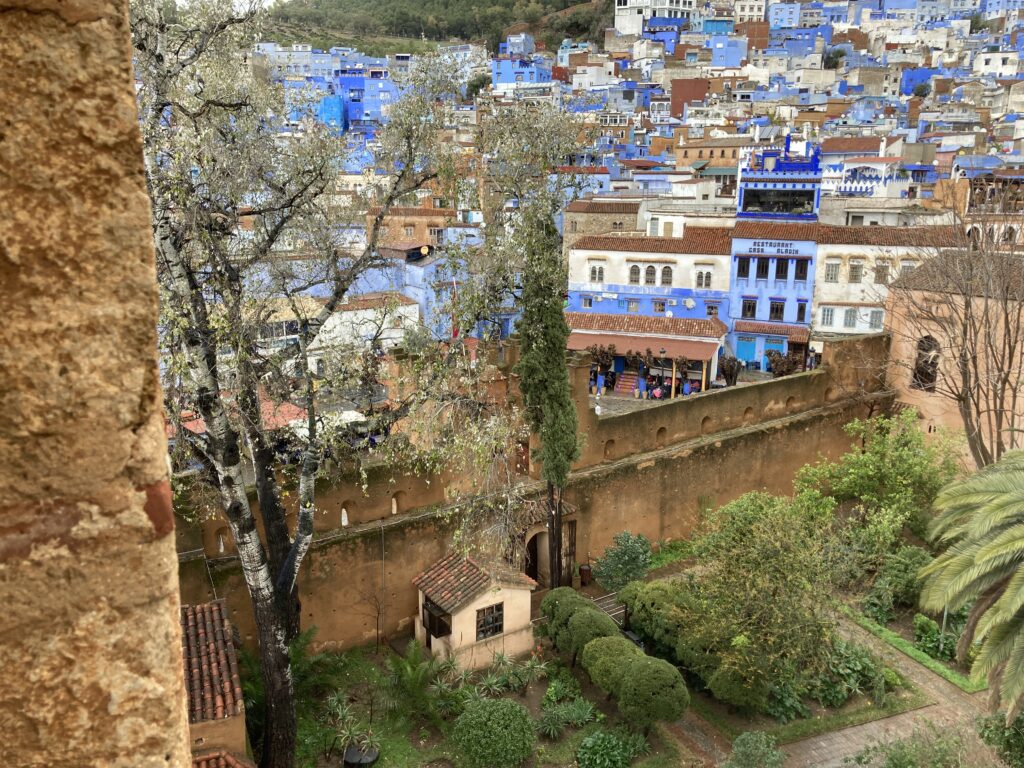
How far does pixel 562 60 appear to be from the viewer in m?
91.1

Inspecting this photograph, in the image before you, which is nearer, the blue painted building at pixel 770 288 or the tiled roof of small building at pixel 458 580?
the tiled roof of small building at pixel 458 580

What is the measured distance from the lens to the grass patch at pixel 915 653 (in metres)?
12.7

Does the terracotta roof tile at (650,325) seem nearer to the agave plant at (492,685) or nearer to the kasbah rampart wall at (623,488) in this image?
the kasbah rampart wall at (623,488)

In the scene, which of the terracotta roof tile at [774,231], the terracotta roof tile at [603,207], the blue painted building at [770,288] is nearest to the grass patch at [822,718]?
the blue painted building at [770,288]

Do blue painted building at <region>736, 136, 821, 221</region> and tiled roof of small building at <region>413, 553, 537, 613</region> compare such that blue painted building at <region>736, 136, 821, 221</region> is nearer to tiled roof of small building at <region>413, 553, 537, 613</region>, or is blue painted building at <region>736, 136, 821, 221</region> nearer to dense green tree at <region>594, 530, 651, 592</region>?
dense green tree at <region>594, 530, 651, 592</region>

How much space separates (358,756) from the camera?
10219 mm

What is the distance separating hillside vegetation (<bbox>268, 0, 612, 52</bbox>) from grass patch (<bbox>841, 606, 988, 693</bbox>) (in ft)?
314

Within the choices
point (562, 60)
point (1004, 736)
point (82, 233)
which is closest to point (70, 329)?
point (82, 233)

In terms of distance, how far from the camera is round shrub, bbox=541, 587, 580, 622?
12.8 metres

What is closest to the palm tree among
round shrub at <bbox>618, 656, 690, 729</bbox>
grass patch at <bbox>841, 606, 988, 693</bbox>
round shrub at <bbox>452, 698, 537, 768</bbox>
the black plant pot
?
grass patch at <bbox>841, 606, 988, 693</bbox>

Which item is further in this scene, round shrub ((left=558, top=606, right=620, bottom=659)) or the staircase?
the staircase

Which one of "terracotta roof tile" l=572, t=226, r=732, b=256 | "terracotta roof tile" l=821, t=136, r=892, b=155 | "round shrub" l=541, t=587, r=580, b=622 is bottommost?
"round shrub" l=541, t=587, r=580, b=622

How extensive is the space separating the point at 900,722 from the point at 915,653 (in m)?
2.02

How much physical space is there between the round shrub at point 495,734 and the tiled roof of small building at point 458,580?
1930mm
